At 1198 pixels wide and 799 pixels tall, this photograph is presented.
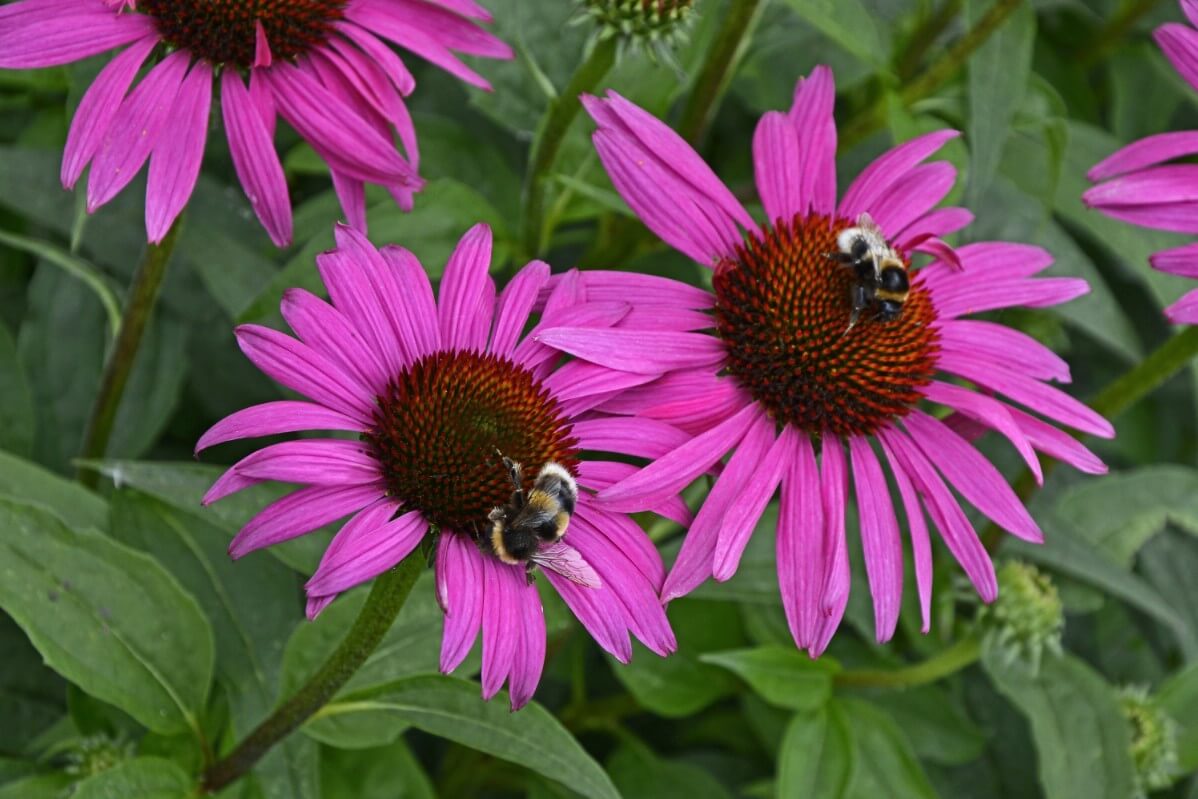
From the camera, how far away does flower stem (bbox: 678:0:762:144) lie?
5.34 feet

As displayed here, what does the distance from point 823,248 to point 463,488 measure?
48 centimetres

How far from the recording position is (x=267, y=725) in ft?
4.31

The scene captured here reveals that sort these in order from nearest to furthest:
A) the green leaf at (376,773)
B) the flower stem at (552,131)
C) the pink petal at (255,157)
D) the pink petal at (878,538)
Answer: the pink petal at (878,538), the pink petal at (255,157), the flower stem at (552,131), the green leaf at (376,773)

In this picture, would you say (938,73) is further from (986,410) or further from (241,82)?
(241,82)

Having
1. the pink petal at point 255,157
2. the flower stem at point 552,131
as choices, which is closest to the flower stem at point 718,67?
the flower stem at point 552,131

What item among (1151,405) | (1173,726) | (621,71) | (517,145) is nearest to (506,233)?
(621,71)

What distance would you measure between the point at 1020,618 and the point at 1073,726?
7.1 inches

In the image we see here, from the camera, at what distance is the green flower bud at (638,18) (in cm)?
150

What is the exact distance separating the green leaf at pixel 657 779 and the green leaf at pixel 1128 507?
662mm

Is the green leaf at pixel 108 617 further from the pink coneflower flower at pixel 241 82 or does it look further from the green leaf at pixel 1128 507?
the green leaf at pixel 1128 507

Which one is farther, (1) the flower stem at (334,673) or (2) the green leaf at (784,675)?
(2) the green leaf at (784,675)

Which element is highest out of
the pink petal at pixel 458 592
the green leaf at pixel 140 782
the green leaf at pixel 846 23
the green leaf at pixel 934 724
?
the green leaf at pixel 846 23

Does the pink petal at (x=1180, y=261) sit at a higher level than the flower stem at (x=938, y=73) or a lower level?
lower

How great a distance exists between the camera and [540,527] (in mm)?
1044
